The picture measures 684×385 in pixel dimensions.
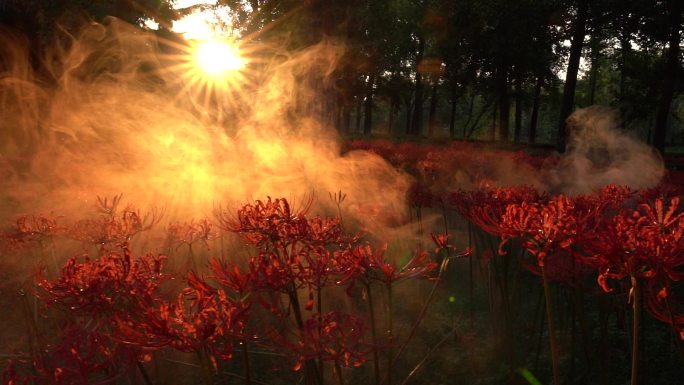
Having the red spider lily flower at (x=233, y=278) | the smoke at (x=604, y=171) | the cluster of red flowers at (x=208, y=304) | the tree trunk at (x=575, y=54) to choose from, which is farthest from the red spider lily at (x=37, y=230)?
the tree trunk at (x=575, y=54)

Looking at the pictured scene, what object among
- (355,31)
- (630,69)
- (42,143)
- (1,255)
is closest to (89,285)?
(1,255)

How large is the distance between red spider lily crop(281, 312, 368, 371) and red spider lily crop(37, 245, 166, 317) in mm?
437

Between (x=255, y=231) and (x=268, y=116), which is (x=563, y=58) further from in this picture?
(x=255, y=231)

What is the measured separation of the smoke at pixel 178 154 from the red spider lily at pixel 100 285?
2.18 meters

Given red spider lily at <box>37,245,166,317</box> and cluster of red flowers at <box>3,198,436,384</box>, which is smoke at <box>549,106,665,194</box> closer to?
cluster of red flowers at <box>3,198,436,384</box>

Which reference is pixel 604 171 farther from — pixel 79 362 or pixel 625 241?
pixel 79 362

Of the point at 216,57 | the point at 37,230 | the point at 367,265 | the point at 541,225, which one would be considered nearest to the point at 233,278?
the point at 367,265

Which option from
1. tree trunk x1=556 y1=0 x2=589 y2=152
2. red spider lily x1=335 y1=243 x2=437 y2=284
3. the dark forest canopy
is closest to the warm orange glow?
the dark forest canopy

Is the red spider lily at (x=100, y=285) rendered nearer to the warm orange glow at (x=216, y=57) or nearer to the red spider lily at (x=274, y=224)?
the red spider lily at (x=274, y=224)

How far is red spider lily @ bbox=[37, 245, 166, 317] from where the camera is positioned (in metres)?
1.50

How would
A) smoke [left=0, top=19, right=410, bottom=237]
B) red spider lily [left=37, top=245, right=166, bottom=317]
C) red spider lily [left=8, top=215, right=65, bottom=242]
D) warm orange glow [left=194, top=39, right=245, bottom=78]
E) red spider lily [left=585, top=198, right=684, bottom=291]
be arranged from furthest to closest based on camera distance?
warm orange glow [left=194, top=39, right=245, bottom=78] < smoke [left=0, top=19, right=410, bottom=237] < red spider lily [left=8, top=215, right=65, bottom=242] < red spider lily [left=37, top=245, right=166, bottom=317] < red spider lily [left=585, top=198, right=684, bottom=291]

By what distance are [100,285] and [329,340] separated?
655mm

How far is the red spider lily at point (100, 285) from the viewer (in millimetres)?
1505

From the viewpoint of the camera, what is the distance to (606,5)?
18750 mm
